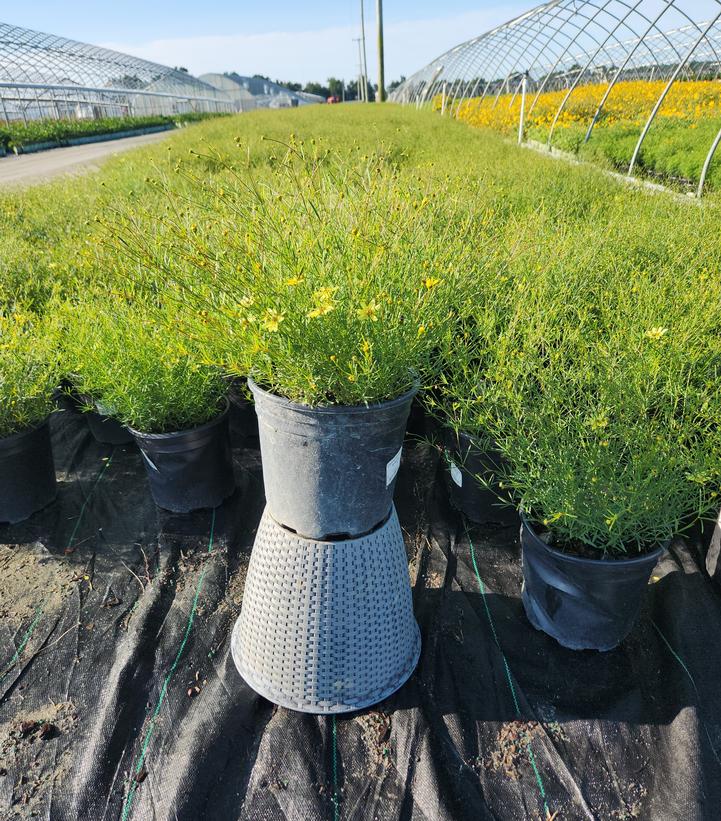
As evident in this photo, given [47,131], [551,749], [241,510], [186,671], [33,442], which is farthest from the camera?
[47,131]

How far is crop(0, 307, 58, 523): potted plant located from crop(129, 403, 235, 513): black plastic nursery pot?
446mm

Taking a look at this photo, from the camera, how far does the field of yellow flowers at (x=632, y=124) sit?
6805 mm

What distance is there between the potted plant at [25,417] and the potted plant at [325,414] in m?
0.96

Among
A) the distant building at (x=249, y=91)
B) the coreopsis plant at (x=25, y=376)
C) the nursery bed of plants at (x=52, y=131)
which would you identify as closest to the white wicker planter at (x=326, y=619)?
the coreopsis plant at (x=25, y=376)

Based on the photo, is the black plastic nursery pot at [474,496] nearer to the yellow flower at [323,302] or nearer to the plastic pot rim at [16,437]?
the yellow flower at [323,302]

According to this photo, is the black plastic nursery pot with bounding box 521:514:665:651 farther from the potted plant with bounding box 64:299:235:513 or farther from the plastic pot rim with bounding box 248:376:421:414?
the potted plant with bounding box 64:299:235:513

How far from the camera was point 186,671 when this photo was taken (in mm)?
1789

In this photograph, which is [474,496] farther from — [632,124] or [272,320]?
[632,124]

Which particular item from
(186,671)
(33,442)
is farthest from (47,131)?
(186,671)

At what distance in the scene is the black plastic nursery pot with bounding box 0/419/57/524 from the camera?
2.31 meters

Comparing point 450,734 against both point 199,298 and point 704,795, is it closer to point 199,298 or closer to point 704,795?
point 704,795

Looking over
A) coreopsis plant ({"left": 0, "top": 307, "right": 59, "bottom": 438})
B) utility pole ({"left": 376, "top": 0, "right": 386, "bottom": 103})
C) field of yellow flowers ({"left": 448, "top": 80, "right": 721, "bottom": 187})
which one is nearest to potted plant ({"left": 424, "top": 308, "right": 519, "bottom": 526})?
coreopsis plant ({"left": 0, "top": 307, "right": 59, "bottom": 438})

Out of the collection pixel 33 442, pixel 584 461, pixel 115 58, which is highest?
pixel 115 58

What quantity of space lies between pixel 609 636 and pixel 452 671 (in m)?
0.53
